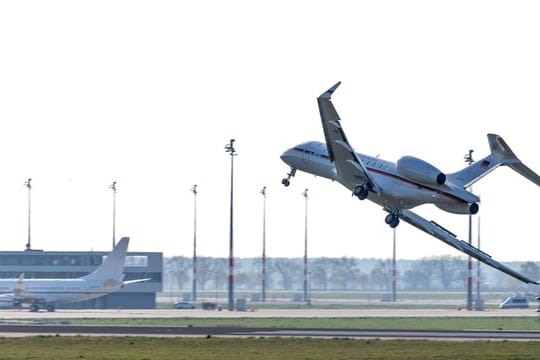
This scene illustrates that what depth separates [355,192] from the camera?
96.8 meters

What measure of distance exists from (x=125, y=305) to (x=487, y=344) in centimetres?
11477

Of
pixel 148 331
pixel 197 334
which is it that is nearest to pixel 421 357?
pixel 197 334

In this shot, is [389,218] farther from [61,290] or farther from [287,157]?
[61,290]

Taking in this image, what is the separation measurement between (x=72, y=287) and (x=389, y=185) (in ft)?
311

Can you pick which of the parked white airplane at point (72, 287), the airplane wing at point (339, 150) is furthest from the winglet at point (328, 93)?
the parked white airplane at point (72, 287)

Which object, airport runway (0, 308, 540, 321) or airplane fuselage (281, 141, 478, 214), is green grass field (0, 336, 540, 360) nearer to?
airplane fuselage (281, 141, 478, 214)

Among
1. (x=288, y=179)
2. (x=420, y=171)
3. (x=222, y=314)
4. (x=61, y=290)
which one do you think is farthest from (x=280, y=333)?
(x=61, y=290)

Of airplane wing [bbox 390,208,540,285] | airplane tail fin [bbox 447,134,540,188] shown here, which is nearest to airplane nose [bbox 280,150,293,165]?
airplane wing [bbox 390,208,540,285]

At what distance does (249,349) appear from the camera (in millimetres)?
85125

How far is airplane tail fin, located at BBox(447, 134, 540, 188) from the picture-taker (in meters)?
93.1

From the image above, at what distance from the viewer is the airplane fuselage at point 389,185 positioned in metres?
93.4

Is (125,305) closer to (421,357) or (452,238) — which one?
(452,238)

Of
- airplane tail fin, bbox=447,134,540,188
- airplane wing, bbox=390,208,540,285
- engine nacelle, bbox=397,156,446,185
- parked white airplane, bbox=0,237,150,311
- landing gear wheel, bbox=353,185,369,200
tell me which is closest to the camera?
engine nacelle, bbox=397,156,446,185

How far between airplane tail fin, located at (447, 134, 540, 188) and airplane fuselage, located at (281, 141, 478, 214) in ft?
8.75
